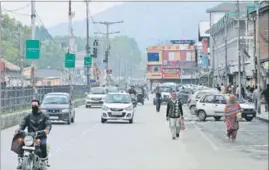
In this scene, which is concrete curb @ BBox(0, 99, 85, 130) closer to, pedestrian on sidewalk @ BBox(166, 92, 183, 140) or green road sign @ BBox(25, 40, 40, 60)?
green road sign @ BBox(25, 40, 40, 60)

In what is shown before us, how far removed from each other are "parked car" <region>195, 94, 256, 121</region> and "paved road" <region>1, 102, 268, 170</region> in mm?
7528

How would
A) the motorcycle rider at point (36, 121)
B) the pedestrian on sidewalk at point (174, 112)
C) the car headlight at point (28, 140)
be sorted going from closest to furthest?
the car headlight at point (28, 140), the motorcycle rider at point (36, 121), the pedestrian on sidewalk at point (174, 112)

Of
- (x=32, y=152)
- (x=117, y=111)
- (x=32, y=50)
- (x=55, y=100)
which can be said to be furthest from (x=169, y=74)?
(x=32, y=152)

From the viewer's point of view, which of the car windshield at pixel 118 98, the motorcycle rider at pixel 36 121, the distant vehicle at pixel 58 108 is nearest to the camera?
the motorcycle rider at pixel 36 121

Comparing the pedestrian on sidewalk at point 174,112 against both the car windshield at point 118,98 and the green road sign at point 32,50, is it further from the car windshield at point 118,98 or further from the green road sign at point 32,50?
the car windshield at point 118,98

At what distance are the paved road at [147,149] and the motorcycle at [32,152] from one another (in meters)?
3.83

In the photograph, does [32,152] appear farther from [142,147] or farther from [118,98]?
[118,98]

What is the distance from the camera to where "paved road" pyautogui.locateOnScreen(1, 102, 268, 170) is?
62.4 ft

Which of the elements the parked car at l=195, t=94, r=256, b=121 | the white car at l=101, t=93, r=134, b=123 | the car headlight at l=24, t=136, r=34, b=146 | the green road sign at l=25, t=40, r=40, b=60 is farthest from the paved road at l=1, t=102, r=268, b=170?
the parked car at l=195, t=94, r=256, b=121

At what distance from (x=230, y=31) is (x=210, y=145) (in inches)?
3056

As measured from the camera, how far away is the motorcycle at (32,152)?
45.1 ft

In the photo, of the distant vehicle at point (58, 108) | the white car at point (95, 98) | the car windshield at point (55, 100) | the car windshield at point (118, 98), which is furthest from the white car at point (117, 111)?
the white car at point (95, 98)

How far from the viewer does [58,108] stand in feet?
125

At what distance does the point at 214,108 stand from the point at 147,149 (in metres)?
19.8
